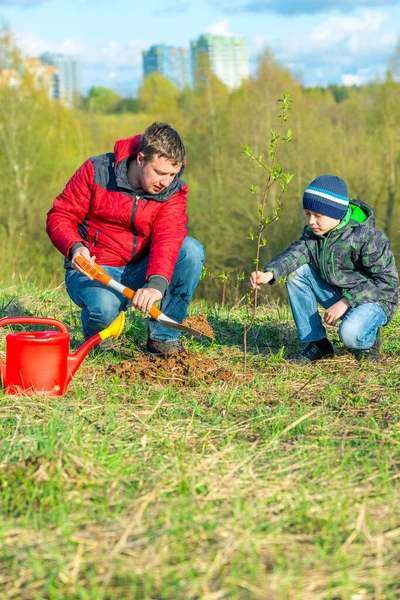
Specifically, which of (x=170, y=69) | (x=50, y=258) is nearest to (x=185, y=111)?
(x=170, y=69)

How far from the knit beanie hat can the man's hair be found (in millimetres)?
752

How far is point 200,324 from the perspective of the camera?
458 centimetres

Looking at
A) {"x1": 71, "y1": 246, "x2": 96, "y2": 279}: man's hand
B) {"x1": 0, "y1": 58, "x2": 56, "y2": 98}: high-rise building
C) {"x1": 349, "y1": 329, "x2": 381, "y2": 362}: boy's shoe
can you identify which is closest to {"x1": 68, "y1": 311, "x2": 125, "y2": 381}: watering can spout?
{"x1": 71, "y1": 246, "x2": 96, "y2": 279}: man's hand

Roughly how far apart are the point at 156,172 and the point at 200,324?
1.16 metres

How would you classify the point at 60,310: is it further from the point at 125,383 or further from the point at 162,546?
the point at 162,546

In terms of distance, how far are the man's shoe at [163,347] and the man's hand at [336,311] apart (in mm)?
888

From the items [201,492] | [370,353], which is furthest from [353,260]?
[201,492]

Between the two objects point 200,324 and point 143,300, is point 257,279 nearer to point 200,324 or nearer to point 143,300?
point 143,300

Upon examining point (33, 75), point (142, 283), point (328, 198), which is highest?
point (33, 75)

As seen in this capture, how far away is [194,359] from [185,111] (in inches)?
892

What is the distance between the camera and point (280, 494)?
2.30 m

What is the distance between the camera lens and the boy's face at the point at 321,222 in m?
3.90

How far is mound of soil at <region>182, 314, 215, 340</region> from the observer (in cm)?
452

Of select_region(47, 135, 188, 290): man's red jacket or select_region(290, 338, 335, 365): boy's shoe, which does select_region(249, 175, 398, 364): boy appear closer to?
select_region(290, 338, 335, 365): boy's shoe
